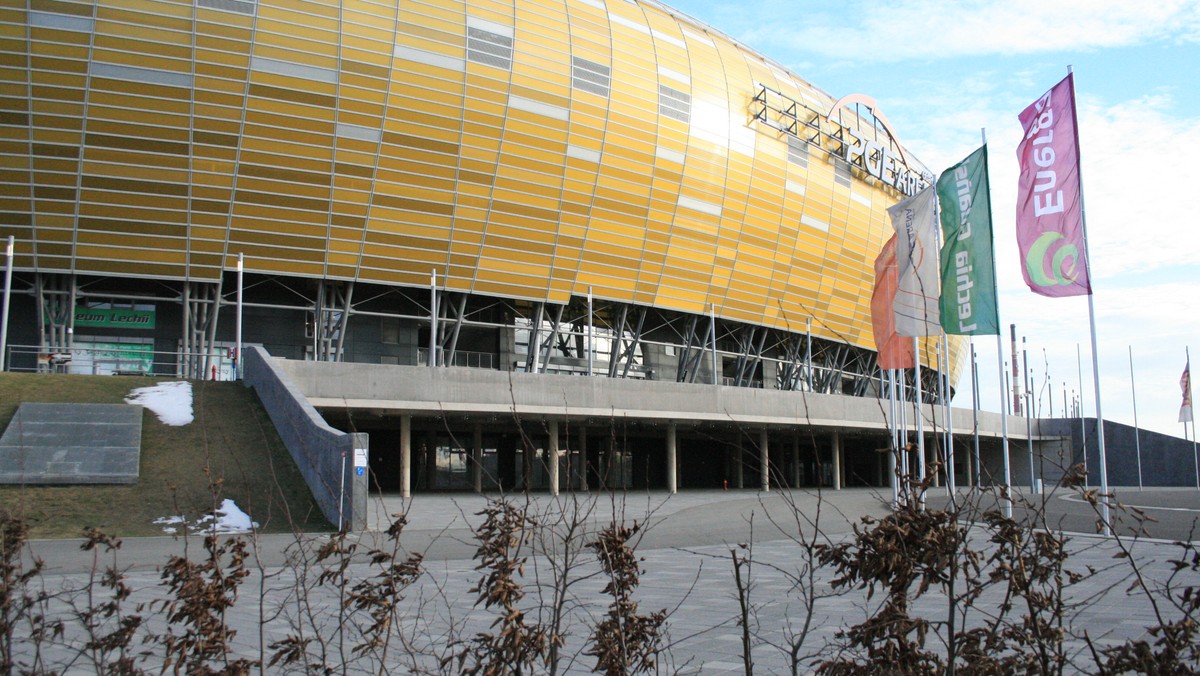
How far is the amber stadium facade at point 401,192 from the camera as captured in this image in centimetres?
3422

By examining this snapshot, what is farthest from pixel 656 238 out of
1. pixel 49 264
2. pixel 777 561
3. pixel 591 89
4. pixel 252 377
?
pixel 777 561

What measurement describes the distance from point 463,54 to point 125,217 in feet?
47.5

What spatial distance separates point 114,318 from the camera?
38.2 meters

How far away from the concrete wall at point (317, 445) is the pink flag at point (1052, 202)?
13087mm

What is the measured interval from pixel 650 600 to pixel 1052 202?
12.3 meters

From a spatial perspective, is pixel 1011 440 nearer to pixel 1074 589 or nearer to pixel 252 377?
pixel 252 377

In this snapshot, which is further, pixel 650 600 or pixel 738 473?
pixel 738 473

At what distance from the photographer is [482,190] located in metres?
Answer: 39.8

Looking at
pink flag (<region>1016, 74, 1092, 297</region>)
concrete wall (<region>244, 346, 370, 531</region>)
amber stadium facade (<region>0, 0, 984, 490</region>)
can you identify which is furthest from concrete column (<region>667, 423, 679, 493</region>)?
pink flag (<region>1016, 74, 1092, 297</region>)

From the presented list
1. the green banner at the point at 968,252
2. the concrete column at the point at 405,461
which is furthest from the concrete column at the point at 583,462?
the green banner at the point at 968,252

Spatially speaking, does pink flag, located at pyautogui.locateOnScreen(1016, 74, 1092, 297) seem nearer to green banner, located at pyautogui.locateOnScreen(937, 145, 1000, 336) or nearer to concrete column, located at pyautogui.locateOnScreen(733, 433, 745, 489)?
green banner, located at pyautogui.locateOnScreen(937, 145, 1000, 336)

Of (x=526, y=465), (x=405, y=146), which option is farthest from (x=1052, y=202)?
(x=405, y=146)

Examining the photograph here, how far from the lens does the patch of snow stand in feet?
79.4

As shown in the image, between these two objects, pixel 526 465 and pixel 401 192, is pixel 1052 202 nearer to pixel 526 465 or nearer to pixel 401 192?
pixel 526 465
